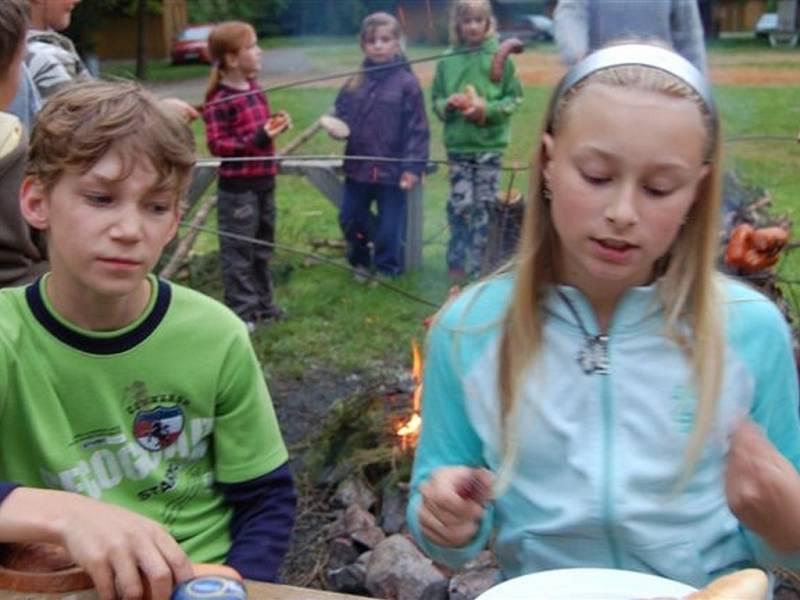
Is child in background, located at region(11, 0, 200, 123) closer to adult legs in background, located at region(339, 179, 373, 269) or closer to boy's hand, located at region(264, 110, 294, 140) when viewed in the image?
boy's hand, located at region(264, 110, 294, 140)

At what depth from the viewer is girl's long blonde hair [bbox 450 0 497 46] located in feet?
21.0

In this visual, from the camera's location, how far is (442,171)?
873 centimetres

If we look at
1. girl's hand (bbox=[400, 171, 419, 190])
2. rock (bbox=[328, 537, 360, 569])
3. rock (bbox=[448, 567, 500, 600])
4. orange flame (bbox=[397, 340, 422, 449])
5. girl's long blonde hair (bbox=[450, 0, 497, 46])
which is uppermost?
girl's long blonde hair (bbox=[450, 0, 497, 46])

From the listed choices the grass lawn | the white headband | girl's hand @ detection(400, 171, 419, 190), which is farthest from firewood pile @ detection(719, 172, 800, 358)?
girl's hand @ detection(400, 171, 419, 190)

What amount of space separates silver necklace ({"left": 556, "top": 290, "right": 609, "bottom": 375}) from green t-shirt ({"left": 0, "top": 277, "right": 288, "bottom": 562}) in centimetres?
52

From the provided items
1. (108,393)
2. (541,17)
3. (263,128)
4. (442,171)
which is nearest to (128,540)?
(108,393)

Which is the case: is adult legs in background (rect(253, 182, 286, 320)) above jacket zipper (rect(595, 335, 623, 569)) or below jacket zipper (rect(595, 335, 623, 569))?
below

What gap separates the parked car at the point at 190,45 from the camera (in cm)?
1809

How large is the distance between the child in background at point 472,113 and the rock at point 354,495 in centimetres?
289

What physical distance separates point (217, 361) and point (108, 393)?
17cm

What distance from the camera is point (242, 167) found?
5.92 meters

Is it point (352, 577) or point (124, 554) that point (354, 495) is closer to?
point (352, 577)

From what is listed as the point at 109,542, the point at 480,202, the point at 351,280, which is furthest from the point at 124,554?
the point at 351,280

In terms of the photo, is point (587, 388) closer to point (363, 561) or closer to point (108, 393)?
point (108, 393)
